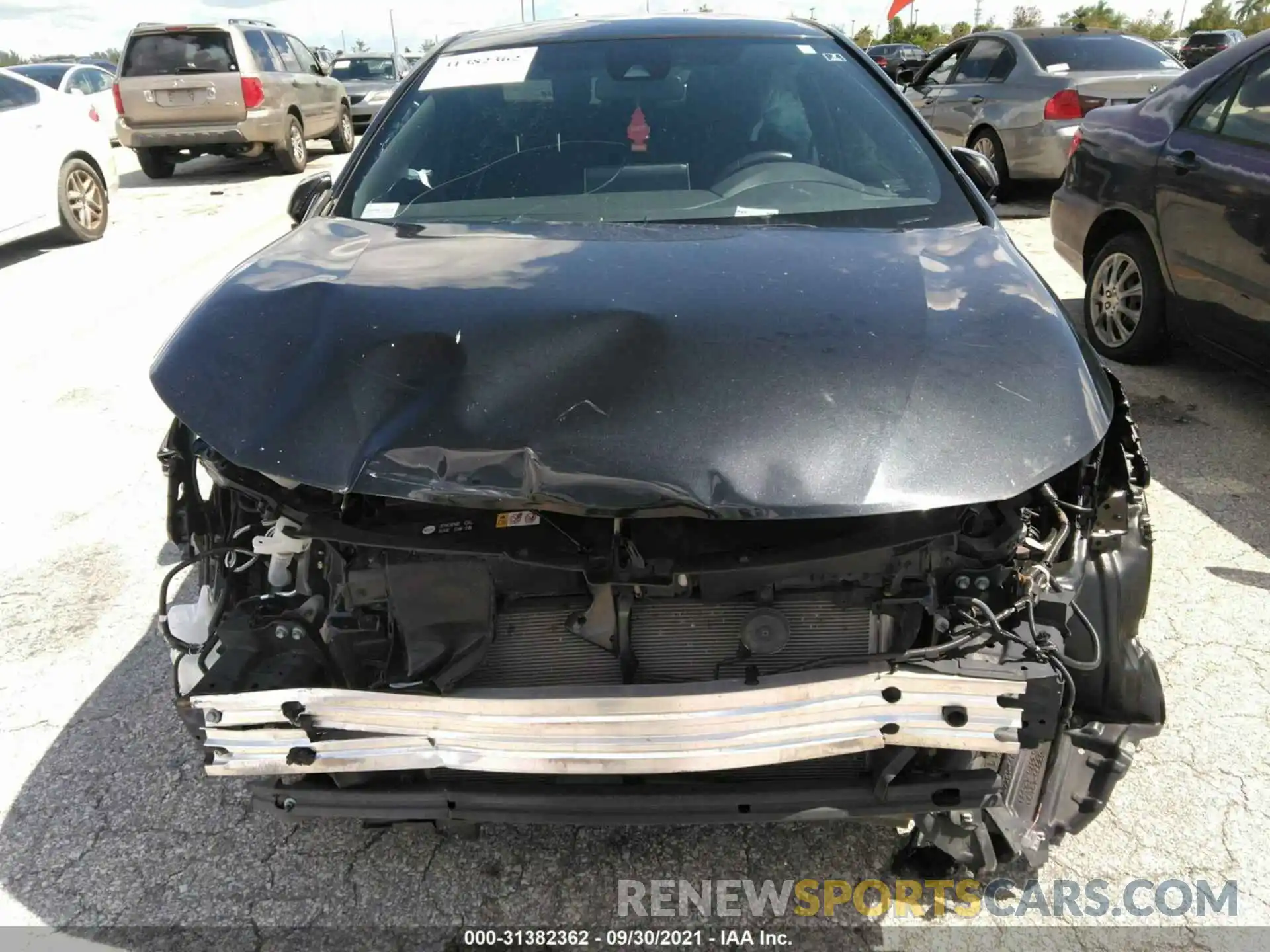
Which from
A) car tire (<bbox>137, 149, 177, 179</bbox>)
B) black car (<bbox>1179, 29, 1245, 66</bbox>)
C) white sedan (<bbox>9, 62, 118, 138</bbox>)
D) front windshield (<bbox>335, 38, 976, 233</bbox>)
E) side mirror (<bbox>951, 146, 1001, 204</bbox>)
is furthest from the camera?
black car (<bbox>1179, 29, 1245, 66</bbox>)

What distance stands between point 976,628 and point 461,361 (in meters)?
1.09

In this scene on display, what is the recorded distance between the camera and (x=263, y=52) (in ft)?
39.6

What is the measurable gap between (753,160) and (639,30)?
30.9 inches

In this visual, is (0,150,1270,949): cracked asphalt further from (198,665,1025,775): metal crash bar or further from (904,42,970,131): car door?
(904,42,970,131): car door

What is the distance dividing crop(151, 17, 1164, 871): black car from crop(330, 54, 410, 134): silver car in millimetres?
16989

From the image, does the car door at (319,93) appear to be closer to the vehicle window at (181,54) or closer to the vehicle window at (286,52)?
the vehicle window at (286,52)

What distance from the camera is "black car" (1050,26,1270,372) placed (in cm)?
397

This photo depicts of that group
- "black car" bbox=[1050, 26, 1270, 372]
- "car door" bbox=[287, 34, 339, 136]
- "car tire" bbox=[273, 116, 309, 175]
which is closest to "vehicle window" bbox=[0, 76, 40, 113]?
"car tire" bbox=[273, 116, 309, 175]

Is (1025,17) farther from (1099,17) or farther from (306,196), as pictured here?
(306,196)

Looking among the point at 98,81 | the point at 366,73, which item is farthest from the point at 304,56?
the point at 366,73

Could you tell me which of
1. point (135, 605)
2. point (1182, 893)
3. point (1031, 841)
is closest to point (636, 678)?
point (1031, 841)

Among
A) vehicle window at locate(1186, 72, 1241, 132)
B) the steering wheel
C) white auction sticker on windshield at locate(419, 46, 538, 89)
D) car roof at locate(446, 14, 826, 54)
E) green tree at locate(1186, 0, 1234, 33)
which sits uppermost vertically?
car roof at locate(446, 14, 826, 54)

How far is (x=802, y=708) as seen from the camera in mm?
1671

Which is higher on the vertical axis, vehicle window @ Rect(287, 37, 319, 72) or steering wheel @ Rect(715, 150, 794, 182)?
steering wheel @ Rect(715, 150, 794, 182)
